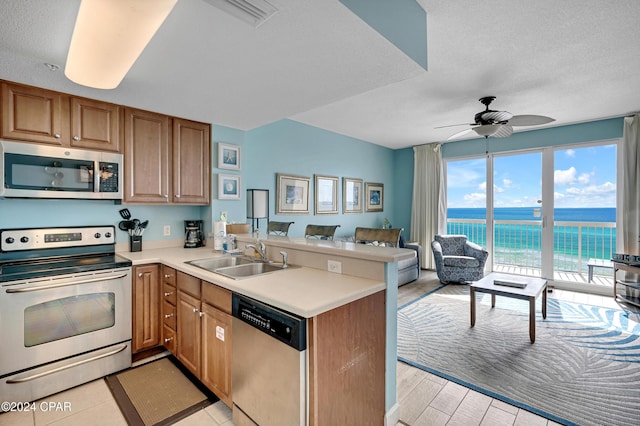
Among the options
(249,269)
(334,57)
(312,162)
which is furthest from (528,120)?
(249,269)

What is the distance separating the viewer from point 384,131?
5.11 m

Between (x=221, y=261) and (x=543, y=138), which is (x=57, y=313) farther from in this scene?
(x=543, y=138)

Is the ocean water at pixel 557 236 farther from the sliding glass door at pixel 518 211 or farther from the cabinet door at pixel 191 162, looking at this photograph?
the cabinet door at pixel 191 162

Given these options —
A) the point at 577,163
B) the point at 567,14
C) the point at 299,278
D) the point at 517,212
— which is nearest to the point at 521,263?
the point at 517,212

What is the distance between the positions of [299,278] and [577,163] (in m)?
5.36

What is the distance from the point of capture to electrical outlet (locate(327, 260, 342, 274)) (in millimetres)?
1875

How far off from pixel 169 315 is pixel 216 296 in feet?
3.02

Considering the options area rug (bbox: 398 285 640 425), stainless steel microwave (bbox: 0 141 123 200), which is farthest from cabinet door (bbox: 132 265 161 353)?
area rug (bbox: 398 285 640 425)

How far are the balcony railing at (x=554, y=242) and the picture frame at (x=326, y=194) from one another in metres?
2.82

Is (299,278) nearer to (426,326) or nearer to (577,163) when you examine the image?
(426,326)

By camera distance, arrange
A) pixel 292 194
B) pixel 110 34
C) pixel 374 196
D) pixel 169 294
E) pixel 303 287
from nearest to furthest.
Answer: pixel 110 34 < pixel 303 287 < pixel 169 294 < pixel 292 194 < pixel 374 196

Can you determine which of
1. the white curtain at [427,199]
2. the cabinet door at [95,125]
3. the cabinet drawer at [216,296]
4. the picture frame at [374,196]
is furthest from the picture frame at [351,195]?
the cabinet drawer at [216,296]

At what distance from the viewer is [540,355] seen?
8.27 ft

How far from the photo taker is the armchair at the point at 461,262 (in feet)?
15.4
